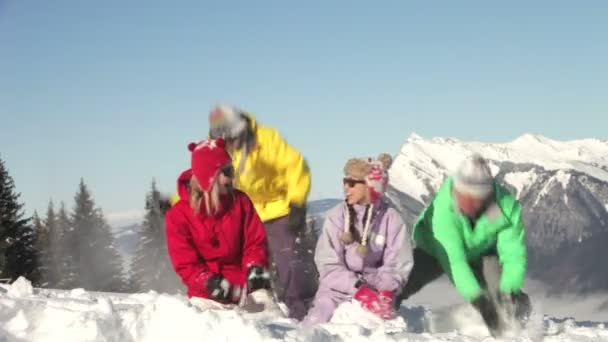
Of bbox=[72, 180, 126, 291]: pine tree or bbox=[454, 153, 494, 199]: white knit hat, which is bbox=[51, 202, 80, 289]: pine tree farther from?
bbox=[454, 153, 494, 199]: white knit hat

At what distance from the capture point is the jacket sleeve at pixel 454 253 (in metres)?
6.39

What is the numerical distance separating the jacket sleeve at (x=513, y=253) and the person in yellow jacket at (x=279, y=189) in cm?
189

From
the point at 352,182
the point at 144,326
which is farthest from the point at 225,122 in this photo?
the point at 144,326

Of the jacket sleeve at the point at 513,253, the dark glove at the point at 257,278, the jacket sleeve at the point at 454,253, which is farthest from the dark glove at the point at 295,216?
the dark glove at the point at 257,278

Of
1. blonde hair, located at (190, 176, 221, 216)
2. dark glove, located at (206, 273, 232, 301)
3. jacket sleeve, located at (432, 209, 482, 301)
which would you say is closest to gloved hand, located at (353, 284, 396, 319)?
jacket sleeve, located at (432, 209, 482, 301)

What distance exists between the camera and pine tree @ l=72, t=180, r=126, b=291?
1523 inches

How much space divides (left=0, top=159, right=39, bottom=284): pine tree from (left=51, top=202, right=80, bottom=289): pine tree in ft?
24.4

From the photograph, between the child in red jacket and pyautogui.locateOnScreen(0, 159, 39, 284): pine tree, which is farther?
pyautogui.locateOnScreen(0, 159, 39, 284): pine tree

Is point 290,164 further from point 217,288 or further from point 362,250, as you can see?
point 217,288

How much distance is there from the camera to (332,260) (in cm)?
632

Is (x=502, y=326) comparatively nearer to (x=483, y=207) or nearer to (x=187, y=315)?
(x=483, y=207)

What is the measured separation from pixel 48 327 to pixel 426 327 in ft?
13.4

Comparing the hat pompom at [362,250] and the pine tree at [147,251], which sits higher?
the hat pompom at [362,250]

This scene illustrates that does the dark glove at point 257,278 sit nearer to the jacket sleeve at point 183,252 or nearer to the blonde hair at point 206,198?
the jacket sleeve at point 183,252
